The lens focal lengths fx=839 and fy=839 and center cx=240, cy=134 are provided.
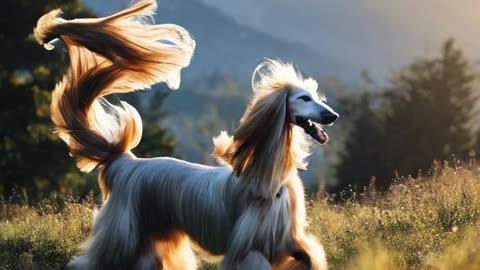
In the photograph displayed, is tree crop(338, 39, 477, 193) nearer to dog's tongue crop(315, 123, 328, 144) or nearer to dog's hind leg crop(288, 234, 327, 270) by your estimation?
dog's hind leg crop(288, 234, 327, 270)

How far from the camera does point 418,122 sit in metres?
45.7

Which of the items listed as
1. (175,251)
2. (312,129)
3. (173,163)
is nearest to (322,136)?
(312,129)

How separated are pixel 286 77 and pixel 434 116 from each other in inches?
1581

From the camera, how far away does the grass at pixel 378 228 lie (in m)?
7.74

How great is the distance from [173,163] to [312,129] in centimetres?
135

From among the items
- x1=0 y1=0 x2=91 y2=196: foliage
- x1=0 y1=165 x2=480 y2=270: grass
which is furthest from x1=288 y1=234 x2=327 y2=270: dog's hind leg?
x1=0 y1=0 x2=91 y2=196: foliage

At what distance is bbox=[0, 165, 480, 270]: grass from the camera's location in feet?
25.4

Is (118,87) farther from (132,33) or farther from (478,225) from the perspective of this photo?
(478,225)

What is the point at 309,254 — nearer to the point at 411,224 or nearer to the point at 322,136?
the point at 322,136

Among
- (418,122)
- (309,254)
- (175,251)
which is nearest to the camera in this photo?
(309,254)

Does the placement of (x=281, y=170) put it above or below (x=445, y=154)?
below

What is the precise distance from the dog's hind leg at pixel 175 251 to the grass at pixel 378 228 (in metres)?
1.07

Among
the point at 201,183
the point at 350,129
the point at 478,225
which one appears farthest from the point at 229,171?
the point at 350,129

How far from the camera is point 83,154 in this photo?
754 cm
